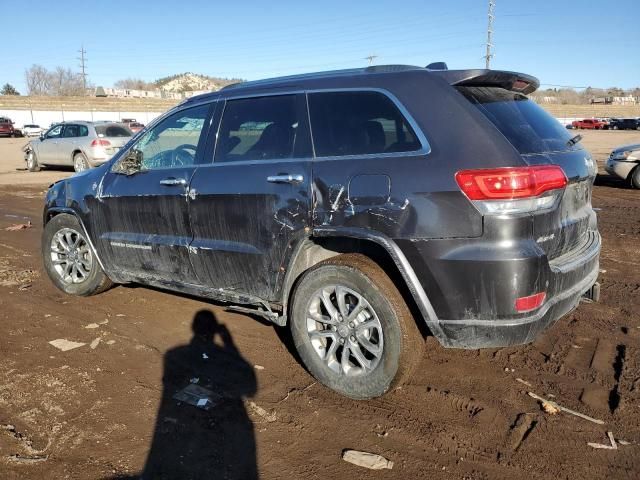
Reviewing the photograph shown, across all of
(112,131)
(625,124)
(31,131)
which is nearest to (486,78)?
(112,131)

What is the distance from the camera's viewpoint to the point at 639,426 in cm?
303

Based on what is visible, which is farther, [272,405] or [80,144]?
[80,144]

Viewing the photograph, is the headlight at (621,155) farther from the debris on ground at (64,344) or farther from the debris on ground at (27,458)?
the debris on ground at (27,458)

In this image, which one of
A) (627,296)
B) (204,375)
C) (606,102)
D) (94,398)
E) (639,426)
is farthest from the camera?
(606,102)

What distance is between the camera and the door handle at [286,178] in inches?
136

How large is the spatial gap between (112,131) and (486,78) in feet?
51.5

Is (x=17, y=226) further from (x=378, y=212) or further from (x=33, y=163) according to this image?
(x=33, y=163)

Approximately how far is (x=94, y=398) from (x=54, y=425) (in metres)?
0.33

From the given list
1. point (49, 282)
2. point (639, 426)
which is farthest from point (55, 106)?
point (639, 426)

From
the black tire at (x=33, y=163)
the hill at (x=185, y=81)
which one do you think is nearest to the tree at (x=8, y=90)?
the hill at (x=185, y=81)

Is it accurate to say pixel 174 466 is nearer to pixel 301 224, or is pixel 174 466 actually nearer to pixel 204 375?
pixel 204 375

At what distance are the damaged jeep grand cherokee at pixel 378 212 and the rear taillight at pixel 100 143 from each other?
516 inches

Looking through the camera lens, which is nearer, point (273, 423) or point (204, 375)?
point (273, 423)

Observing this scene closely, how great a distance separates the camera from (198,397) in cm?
342
